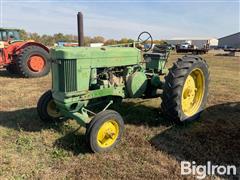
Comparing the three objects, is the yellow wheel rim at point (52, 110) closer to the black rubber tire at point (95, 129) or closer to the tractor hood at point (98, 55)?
the tractor hood at point (98, 55)

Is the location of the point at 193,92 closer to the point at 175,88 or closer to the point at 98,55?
the point at 175,88

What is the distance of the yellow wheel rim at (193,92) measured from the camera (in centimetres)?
508

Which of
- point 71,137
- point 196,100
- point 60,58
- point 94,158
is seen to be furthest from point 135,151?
point 196,100

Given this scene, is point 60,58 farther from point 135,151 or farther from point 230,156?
point 230,156

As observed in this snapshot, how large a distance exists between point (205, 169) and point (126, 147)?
3.91 ft

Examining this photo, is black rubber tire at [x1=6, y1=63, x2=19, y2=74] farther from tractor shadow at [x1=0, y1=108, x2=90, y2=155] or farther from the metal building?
the metal building

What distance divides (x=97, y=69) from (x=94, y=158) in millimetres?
1521

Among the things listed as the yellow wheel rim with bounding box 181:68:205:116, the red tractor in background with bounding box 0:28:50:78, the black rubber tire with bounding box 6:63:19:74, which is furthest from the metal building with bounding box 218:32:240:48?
the yellow wheel rim with bounding box 181:68:205:116

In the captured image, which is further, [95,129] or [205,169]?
[95,129]

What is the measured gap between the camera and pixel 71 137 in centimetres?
437

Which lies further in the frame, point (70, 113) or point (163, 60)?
point (163, 60)

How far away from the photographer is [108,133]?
3.96 metres

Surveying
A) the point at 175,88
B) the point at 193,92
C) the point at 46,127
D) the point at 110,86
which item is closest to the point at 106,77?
the point at 110,86

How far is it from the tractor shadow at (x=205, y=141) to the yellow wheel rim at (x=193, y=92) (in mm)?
284
